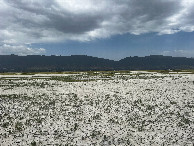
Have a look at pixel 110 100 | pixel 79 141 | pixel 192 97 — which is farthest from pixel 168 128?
pixel 192 97

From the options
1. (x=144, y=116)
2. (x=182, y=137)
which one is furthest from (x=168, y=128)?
(x=144, y=116)

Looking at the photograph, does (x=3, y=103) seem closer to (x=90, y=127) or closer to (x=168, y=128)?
(x=90, y=127)

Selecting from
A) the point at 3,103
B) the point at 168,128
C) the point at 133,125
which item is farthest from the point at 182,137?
the point at 3,103

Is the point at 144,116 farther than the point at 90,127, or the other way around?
the point at 144,116

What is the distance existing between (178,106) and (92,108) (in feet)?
38.5

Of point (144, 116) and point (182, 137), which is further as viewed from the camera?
point (144, 116)

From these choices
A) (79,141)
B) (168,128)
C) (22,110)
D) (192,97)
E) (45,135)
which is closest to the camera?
(79,141)

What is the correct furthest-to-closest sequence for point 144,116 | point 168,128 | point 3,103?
point 3,103 → point 144,116 → point 168,128

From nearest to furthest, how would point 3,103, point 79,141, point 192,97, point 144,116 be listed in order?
point 79,141 < point 144,116 < point 3,103 < point 192,97

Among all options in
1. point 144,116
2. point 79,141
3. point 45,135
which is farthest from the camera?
point 144,116

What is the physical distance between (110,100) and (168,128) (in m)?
13.8

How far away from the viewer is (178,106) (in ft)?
88.3

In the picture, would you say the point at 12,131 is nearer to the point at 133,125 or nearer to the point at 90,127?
the point at 90,127

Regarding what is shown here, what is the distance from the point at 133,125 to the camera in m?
20.0
